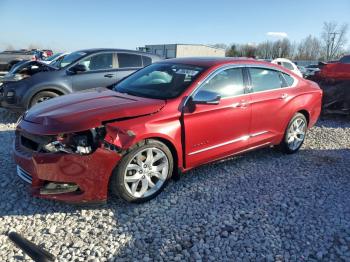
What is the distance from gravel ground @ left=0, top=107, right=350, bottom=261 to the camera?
2.95m

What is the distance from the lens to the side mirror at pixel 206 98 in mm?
3951

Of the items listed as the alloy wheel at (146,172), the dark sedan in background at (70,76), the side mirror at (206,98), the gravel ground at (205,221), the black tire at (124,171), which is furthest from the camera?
the dark sedan in background at (70,76)

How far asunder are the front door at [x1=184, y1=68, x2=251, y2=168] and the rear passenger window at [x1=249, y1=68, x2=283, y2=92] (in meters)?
0.25

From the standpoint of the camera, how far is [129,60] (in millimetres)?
8211

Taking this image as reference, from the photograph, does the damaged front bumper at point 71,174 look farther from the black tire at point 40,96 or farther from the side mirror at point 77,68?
the side mirror at point 77,68

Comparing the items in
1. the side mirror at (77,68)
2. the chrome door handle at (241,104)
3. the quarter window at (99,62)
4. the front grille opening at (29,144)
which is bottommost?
the front grille opening at (29,144)

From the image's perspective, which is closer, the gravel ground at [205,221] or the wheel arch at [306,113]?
the gravel ground at [205,221]

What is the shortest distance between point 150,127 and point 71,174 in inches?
37.0

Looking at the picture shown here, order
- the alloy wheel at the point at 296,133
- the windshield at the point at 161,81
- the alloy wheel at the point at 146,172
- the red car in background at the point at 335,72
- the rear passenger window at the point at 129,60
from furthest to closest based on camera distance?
the red car in background at the point at 335,72 → the rear passenger window at the point at 129,60 → the alloy wheel at the point at 296,133 → the windshield at the point at 161,81 → the alloy wheel at the point at 146,172

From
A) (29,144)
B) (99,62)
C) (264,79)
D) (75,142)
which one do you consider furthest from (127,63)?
(75,142)

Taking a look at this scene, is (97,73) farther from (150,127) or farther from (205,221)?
(205,221)

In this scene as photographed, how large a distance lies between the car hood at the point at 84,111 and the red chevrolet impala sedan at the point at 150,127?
0.01 meters

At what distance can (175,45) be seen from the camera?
187 feet

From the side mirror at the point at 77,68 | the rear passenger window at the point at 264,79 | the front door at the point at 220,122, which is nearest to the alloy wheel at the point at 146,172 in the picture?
the front door at the point at 220,122
